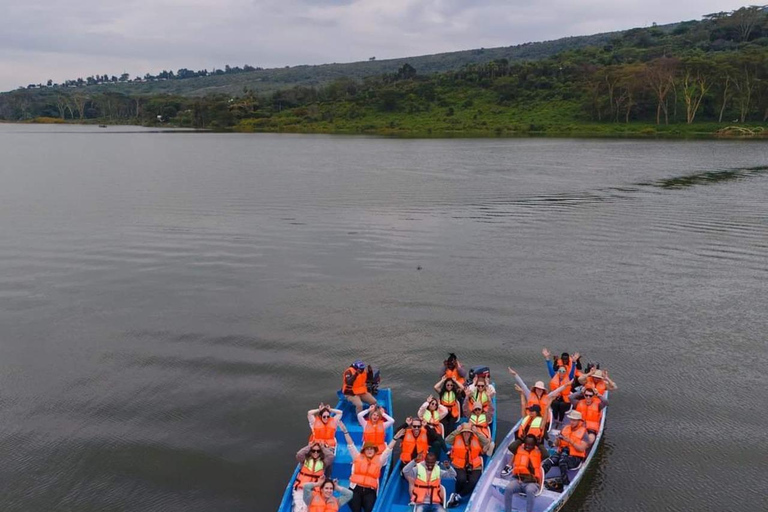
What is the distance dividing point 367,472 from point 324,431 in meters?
1.82

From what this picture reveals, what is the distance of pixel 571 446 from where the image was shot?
45.4 feet

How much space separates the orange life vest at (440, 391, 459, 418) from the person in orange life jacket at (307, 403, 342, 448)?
9.27 feet

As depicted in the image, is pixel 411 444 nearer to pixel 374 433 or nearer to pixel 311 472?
pixel 374 433

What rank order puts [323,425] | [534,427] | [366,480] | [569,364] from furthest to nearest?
[569,364]
[323,425]
[534,427]
[366,480]

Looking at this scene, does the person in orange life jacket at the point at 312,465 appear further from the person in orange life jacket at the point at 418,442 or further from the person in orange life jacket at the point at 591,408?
the person in orange life jacket at the point at 591,408

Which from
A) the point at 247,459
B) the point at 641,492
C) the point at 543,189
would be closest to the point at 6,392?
the point at 247,459

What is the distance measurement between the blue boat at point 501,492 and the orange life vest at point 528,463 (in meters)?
0.40

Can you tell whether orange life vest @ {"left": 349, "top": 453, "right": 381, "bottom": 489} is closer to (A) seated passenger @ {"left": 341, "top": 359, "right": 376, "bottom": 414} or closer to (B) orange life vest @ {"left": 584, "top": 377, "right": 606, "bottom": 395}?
(A) seated passenger @ {"left": 341, "top": 359, "right": 376, "bottom": 414}

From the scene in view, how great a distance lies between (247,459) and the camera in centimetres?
1509

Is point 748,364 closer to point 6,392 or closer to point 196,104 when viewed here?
point 6,392

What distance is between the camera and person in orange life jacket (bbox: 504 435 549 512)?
12.3m

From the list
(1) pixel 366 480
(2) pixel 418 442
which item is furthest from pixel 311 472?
(2) pixel 418 442

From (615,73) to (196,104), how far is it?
11117 cm

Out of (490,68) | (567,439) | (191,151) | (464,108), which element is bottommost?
(567,439)
